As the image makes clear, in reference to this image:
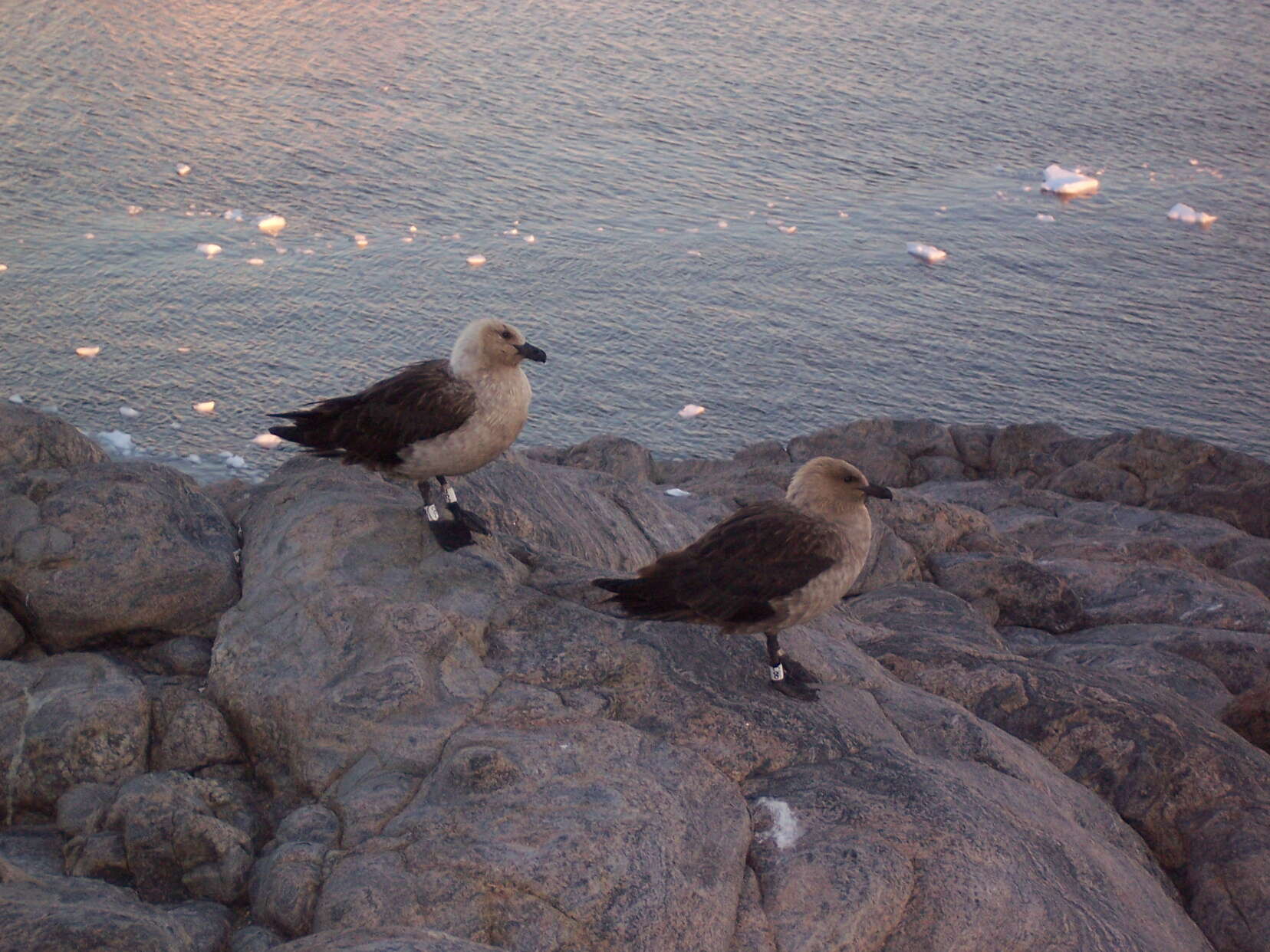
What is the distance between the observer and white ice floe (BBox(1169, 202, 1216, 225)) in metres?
20.5

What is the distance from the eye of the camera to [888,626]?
847 centimetres

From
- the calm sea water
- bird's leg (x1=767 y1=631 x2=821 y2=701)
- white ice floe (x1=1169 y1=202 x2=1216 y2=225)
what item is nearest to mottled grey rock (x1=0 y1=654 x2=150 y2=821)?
bird's leg (x1=767 y1=631 x2=821 y2=701)

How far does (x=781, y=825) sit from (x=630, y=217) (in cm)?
1490

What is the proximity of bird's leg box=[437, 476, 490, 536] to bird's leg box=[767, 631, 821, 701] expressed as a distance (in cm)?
183

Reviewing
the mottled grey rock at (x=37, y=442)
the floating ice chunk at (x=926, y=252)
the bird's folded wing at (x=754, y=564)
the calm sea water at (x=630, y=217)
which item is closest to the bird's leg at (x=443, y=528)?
the bird's folded wing at (x=754, y=564)

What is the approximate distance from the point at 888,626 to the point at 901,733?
2.42 meters

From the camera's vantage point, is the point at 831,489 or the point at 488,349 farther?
the point at 488,349

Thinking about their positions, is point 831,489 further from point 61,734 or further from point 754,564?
point 61,734

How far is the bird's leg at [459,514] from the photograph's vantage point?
262 inches

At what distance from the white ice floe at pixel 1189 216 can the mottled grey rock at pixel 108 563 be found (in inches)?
743

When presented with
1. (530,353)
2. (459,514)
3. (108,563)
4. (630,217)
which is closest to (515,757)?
(459,514)

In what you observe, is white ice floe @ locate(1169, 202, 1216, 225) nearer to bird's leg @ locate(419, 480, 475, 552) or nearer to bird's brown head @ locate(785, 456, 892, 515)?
bird's brown head @ locate(785, 456, 892, 515)

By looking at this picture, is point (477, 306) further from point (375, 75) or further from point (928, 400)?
point (375, 75)

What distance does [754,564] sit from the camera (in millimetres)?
5734
